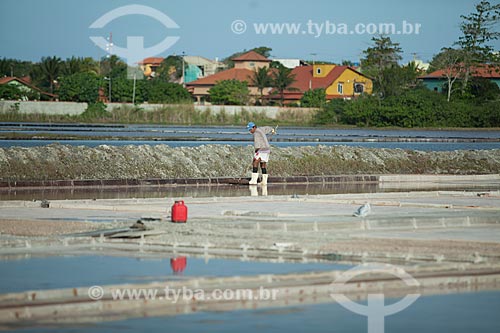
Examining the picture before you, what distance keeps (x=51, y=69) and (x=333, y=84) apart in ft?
108

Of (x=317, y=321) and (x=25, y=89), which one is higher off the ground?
(x=25, y=89)

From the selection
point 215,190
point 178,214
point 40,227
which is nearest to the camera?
point 40,227

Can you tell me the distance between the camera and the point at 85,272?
1316cm

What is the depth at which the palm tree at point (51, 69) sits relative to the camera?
126 metres

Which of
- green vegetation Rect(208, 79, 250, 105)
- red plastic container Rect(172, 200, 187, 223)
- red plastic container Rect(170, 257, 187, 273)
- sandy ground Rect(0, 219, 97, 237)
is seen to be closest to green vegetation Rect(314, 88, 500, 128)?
green vegetation Rect(208, 79, 250, 105)

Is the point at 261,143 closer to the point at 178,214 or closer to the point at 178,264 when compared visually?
the point at 178,214

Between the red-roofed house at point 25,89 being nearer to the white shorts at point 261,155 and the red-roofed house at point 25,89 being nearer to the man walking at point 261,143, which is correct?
the man walking at point 261,143

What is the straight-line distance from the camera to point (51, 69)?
414 ft

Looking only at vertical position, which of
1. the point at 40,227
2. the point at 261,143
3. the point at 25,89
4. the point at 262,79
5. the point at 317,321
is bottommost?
the point at 317,321

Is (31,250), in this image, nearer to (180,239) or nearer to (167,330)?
(180,239)

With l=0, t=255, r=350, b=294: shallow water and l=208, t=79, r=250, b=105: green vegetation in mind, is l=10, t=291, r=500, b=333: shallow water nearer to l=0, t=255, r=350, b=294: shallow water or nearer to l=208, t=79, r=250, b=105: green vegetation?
l=0, t=255, r=350, b=294: shallow water

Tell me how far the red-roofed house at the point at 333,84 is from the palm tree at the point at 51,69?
25.9 m

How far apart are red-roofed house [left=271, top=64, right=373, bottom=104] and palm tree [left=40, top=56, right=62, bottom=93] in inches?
1021

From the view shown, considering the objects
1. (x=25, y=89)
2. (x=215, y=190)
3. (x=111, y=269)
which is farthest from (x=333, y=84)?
(x=111, y=269)
